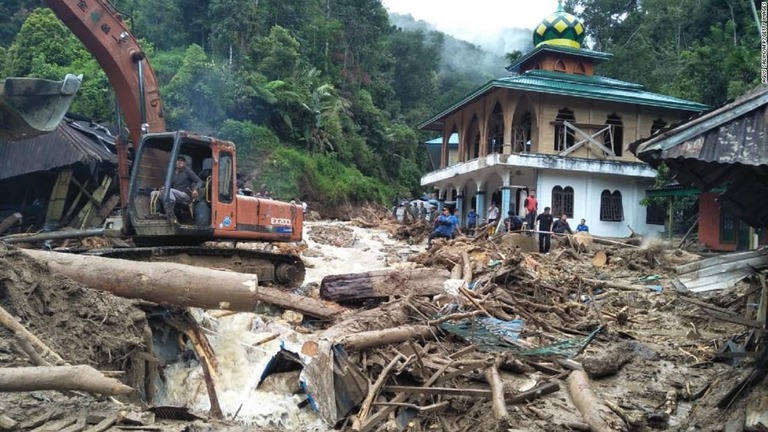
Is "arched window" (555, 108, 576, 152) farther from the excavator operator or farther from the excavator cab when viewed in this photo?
the excavator operator

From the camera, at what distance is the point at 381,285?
1045 centimetres

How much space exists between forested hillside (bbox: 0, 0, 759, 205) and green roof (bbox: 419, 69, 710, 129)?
9.67ft

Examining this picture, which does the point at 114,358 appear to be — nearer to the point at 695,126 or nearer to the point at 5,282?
the point at 5,282

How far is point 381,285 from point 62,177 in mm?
10488

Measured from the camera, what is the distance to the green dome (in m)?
28.4

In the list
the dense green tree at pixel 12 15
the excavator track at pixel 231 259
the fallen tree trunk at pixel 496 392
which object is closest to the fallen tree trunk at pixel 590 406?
the fallen tree trunk at pixel 496 392

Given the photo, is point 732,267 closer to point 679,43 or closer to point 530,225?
point 530,225

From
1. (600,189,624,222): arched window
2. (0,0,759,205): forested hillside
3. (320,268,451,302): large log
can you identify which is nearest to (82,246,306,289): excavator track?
(320,268,451,302): large log

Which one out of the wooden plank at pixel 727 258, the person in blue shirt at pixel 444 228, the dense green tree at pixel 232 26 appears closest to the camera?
the wooden plank at pixel 727 258

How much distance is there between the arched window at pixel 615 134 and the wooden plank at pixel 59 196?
65.2 ft

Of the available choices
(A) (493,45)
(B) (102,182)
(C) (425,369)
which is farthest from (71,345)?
(A) (493,45)

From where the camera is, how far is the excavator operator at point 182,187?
9641mm

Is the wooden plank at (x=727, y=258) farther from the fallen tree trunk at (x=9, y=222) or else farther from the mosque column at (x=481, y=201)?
the mosque column at (x=481, y=201)

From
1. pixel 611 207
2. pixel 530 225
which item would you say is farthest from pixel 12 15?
pixel 611 207
